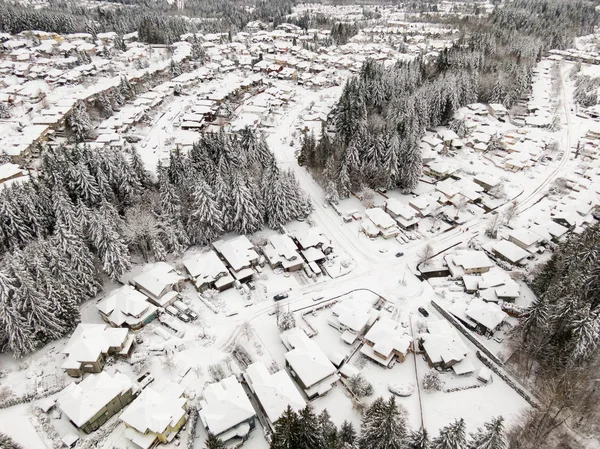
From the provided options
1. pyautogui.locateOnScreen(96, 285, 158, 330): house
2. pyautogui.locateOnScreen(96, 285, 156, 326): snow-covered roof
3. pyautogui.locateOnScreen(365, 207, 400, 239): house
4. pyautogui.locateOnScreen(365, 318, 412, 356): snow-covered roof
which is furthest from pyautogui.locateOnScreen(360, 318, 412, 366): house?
pyautogui.locateOnScreen(96, 285, 156, 326): snow-covered roof

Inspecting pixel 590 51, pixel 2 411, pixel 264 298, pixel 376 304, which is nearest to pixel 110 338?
pixel 2 411

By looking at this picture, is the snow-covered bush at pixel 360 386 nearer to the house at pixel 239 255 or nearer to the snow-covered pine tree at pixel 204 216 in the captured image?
the house at pixel 239 255

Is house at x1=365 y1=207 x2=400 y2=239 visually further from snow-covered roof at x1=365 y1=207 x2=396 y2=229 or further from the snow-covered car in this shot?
the snow-covered car

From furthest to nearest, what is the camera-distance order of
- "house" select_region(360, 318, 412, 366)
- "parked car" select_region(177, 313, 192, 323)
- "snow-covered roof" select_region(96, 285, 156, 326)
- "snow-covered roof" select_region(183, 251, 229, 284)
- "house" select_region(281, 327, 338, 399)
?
"snow-covered roof" select_region(183, 251, 229, 284), "parked car" select_region(177, 313, 192, 323), "snow-covered roof" select_region(96, 285, 156, 326), "house" select_region(360, 318, 412, 366), "house" select_region(281, 327, 338, 399)

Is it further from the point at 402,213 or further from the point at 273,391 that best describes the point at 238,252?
the point at 402,213

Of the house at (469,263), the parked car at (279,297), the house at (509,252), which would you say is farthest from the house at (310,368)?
the house at (509,252)
